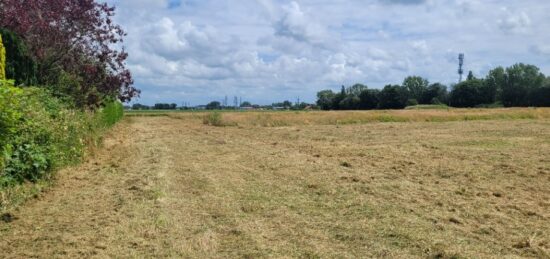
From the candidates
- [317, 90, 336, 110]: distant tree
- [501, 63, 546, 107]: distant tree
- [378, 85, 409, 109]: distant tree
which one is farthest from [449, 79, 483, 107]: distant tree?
[317, 90, 336, 110]: distant tree

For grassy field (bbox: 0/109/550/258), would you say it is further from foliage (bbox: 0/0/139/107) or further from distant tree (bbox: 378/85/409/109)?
distant tree (bbox: 378/85/409/109)

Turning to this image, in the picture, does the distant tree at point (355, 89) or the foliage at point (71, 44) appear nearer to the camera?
the foliage at point (71, 44)

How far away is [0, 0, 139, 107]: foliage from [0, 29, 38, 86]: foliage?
1.06 m

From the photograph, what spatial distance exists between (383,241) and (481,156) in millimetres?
8615

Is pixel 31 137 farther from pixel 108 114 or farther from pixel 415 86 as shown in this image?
pixel 415 86

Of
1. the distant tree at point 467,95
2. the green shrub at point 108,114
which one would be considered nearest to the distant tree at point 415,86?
the distant tree at point 467,95

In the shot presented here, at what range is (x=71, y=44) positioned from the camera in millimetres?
15016

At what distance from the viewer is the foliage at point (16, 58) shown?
11.4 meters

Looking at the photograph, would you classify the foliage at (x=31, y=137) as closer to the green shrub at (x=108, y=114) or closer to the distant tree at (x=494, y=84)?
the green shrub at (x=108, y=114)

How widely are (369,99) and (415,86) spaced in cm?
1351

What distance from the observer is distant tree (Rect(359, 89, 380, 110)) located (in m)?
105

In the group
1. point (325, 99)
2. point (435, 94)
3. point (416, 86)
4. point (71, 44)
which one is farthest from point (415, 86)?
point (71, 44)

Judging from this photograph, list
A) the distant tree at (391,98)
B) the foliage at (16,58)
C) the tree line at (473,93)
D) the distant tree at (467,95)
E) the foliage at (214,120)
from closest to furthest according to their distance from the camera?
the foliage at (16,58)
the foliage at (214,120)
the tree line at (473,93)
the distant tree at (467,95)
the distant tree at (391,98)

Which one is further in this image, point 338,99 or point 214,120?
point 338,99
